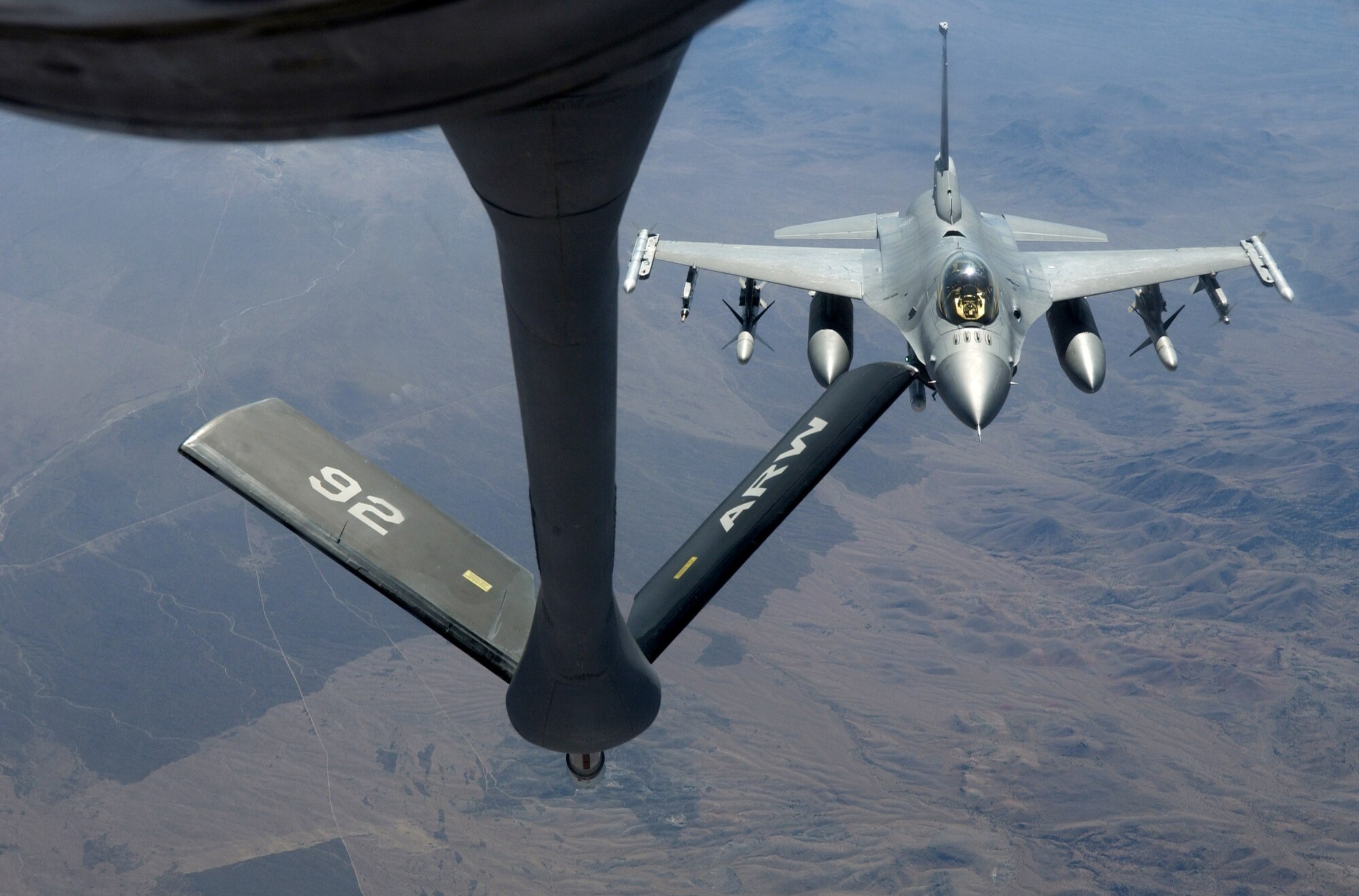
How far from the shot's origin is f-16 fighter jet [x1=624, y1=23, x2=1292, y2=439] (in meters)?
22.4

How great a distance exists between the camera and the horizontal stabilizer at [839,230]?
28562mm

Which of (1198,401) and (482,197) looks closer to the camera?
(482,197)

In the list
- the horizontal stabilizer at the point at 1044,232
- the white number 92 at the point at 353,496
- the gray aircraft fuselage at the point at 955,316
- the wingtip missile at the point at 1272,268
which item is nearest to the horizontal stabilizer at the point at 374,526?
the white number 92 at the point at 353,496

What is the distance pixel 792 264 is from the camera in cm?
2689

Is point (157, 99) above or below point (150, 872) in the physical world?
above

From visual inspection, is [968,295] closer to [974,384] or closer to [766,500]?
[974,384]

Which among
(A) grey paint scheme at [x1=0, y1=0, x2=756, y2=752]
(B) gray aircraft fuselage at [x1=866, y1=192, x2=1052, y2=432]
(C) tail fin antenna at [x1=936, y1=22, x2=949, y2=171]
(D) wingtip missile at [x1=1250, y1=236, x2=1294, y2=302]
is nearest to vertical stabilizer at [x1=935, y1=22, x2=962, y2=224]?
(C) tail fin antenna at [x1=936, y1=22, x2=949, y2=171]

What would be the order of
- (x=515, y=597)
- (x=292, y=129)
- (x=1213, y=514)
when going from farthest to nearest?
(x=1213, y=514), (x=515, y=597), (x=292, y=129)

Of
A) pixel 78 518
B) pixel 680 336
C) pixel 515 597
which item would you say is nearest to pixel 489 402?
pixel 680 336

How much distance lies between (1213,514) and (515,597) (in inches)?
5936

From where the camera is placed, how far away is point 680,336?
563 ft

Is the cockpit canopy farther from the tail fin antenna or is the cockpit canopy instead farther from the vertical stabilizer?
the tail fin antenna

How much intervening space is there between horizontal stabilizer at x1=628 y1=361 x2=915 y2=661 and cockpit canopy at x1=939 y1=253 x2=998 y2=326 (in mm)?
13228

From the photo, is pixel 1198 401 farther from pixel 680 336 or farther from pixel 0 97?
pixel 0 97
